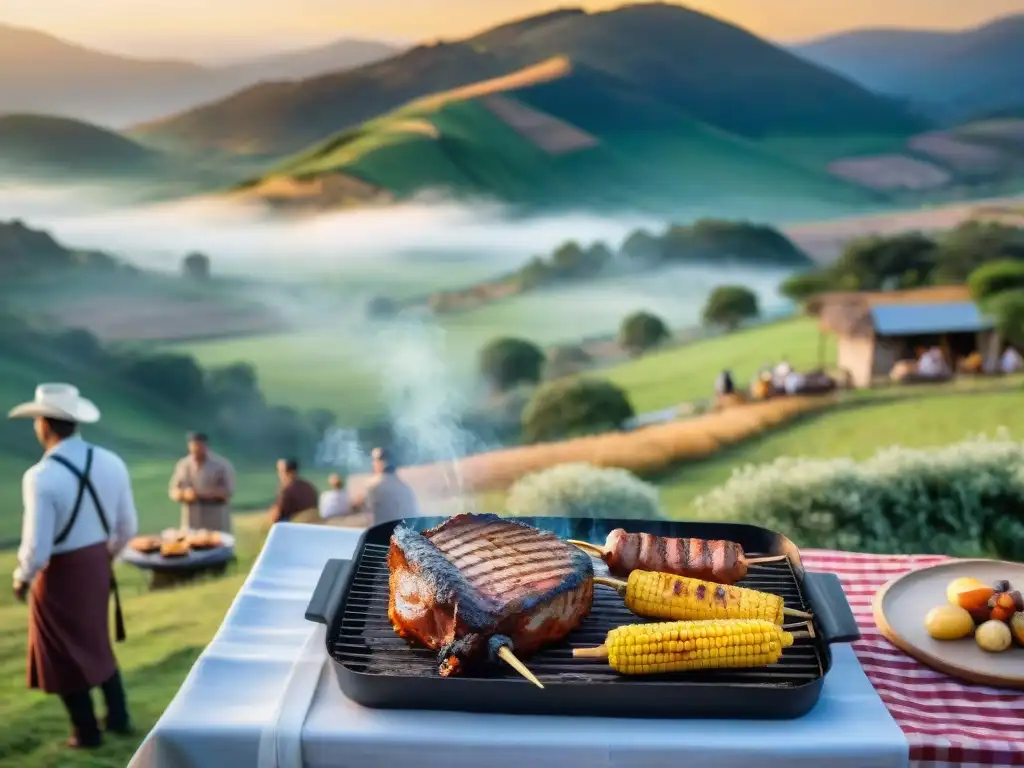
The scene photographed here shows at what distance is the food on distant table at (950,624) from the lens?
7.15 feet

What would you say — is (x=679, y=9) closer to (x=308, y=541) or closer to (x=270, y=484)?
(x=270, y=484)

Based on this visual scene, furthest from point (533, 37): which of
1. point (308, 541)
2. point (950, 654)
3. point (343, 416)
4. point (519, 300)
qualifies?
point (950, 654)

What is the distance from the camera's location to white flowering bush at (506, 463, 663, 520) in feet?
24.2

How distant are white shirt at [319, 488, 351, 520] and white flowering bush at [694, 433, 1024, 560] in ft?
8.69

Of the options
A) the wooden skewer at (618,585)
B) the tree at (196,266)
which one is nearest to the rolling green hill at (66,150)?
the tree at (196,266)

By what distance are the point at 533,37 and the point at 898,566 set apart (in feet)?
23.5

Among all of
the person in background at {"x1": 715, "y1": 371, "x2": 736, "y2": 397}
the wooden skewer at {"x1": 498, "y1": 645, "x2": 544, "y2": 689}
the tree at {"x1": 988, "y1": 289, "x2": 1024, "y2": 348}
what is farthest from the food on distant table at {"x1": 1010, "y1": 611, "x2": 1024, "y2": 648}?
the tree at {"x1": 988, "y1": 289, "x2": 1024, "y2": 348}

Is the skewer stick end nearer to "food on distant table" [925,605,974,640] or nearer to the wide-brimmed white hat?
"food on distant table" [925,605,974,640]

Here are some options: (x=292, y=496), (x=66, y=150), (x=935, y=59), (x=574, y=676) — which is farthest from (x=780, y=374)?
(x=574, y=676)

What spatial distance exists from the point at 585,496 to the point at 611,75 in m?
4.15

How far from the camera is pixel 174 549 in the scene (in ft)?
22.4

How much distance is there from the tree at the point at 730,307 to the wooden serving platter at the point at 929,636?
22.1 ft

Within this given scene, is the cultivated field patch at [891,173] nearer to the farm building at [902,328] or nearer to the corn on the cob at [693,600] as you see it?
the farm building at [902,328]

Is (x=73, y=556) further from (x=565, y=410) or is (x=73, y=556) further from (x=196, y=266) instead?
(x=565, y=410)
